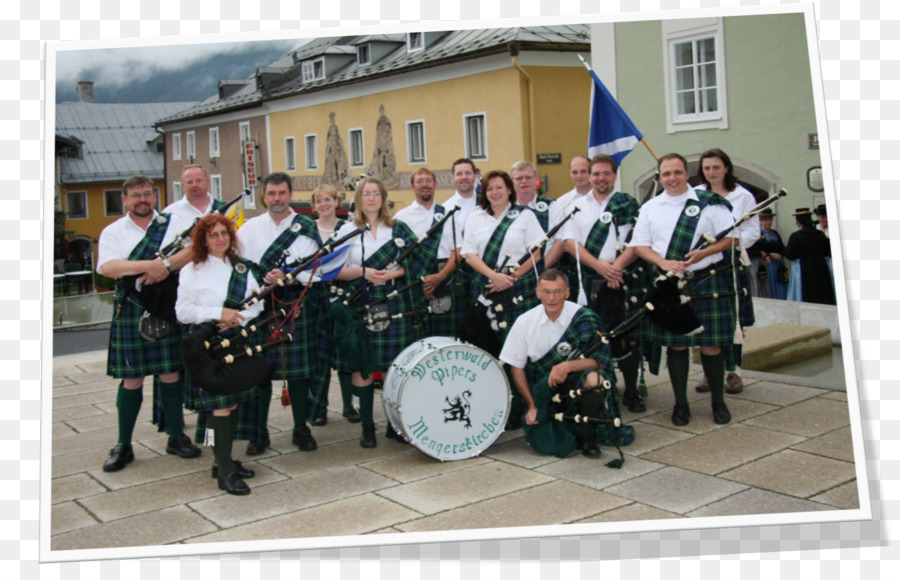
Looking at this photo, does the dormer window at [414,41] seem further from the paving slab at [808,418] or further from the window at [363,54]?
the paving slab at [808,418]

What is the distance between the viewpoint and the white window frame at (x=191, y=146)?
4832 millimetres

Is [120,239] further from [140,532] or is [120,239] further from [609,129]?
[609,129]

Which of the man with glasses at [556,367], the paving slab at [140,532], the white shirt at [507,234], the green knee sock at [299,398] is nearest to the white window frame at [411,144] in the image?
the white shirt at [507,234]

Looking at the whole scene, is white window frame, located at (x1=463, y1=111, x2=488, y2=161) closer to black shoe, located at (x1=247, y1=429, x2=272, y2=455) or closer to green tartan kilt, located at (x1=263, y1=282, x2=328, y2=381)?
green tartan kilt, located at (x1=263, y1=282, x2=328, y2=381)

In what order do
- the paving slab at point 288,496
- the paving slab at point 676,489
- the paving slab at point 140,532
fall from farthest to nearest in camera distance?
the paving slab at point 288,496 → the paving slab at point 676,489 → the paving slab at point 140,532

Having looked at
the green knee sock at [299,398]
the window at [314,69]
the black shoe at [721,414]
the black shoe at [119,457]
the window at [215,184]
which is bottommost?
the black shoe at [119,457]

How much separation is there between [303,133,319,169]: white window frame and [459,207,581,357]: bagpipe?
1093 millimetres

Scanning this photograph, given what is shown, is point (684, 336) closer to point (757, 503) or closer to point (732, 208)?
point (732, 208)

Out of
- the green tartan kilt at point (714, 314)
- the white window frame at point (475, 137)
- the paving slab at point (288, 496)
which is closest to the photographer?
the paving slab at point (288, 496)

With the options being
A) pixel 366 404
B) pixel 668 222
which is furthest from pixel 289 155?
pixel 668 222

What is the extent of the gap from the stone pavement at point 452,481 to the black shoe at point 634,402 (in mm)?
64

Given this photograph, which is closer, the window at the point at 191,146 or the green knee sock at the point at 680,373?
the window at the point at 191,146

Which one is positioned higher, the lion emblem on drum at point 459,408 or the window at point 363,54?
the window at point 363,54

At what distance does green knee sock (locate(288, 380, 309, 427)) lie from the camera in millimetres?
5075
